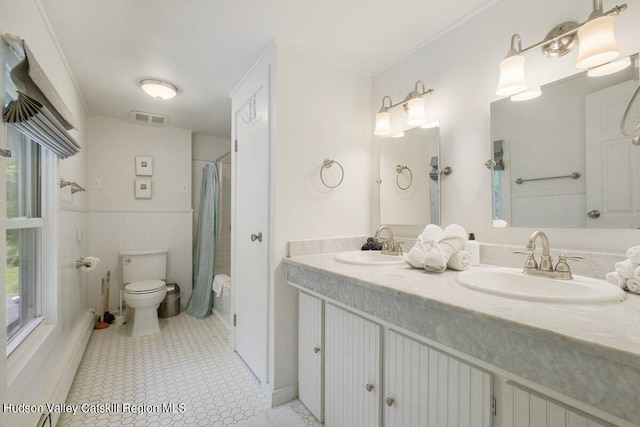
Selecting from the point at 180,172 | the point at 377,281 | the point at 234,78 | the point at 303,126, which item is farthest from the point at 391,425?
the point at 180,172

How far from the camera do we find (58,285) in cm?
164

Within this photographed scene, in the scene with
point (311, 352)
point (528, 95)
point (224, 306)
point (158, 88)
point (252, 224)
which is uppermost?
point (158, 88)

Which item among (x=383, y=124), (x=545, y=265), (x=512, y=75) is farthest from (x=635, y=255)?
(x=383, y=124)

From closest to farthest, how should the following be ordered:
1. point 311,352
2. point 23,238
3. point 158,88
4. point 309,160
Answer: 1. point 23,238
2. point 311,352
3. point 309,160
4. point 158,88

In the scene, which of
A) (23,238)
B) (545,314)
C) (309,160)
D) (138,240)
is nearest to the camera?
(545,314)

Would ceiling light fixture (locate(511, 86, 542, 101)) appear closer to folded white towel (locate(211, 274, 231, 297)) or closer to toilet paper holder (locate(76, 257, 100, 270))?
folded white towel (locate(211, 274, 231, 297))

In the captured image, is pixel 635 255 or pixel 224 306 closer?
pixel 635 255

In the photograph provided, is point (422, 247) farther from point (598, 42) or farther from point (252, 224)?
point (252, 224)

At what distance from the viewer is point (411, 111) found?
64.4 inches

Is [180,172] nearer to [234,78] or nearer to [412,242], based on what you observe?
[234,78]

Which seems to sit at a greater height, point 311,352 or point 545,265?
point 545,265

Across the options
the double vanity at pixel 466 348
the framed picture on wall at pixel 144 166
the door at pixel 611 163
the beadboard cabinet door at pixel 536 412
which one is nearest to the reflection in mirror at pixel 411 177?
the double vanity at pixel 466 348

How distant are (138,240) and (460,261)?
127 inches

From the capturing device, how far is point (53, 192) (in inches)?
64.1
